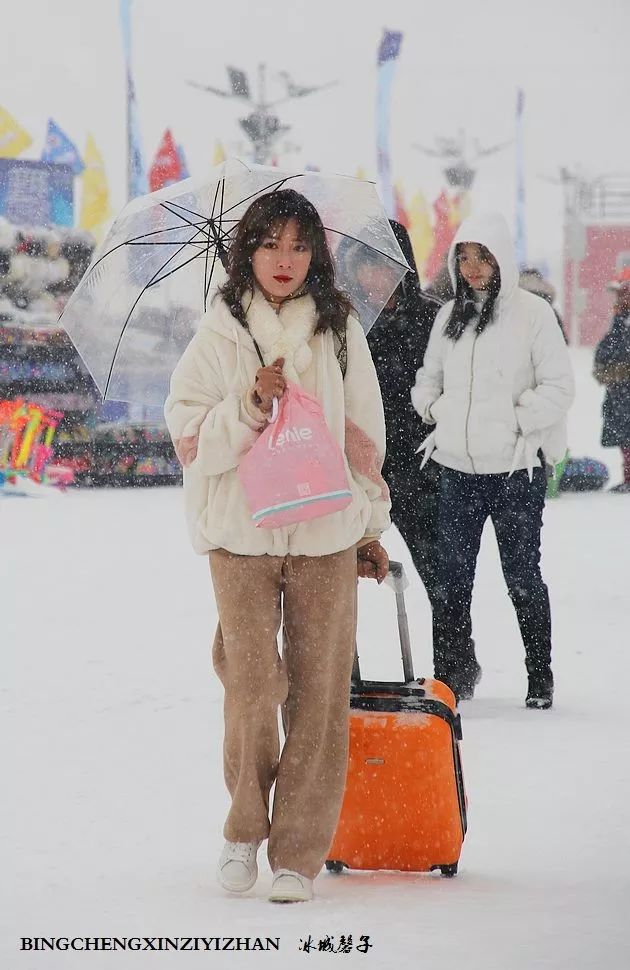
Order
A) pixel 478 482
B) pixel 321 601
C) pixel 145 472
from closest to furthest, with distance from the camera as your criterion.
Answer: pixel 321 601, pixel 478 482, pixel 145 472

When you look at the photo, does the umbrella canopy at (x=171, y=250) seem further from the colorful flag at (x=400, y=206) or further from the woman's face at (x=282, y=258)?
the colorful flag at (x=400, y=206)

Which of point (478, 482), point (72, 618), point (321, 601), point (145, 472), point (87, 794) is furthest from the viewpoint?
point (145, 472)

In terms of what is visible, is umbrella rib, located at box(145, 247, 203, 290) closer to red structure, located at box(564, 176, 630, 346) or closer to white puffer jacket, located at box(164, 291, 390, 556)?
white puffer jacket, located at box(164, 291, 390, 556)

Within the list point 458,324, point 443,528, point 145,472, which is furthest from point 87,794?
point 145,472

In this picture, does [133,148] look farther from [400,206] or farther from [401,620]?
[401,620]

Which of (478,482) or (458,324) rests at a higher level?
(458,324)

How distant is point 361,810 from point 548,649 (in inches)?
70.9

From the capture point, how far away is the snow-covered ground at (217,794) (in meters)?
2.57

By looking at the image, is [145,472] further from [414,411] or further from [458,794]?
[458,794]

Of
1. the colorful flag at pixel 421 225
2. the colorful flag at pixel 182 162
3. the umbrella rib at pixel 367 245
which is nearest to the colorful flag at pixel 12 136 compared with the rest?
the colorful flag at pixel 182 162

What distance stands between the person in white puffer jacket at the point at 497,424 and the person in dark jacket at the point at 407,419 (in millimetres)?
109

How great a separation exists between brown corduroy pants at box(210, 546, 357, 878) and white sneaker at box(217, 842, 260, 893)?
0.08 feet

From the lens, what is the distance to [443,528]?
4.64 meters

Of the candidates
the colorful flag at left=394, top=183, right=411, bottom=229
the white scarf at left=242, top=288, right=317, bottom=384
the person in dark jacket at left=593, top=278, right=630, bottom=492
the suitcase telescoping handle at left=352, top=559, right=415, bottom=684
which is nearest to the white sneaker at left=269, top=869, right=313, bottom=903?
the suitcase telescoping handle at left=352, top=559, right=415, bottom=684
